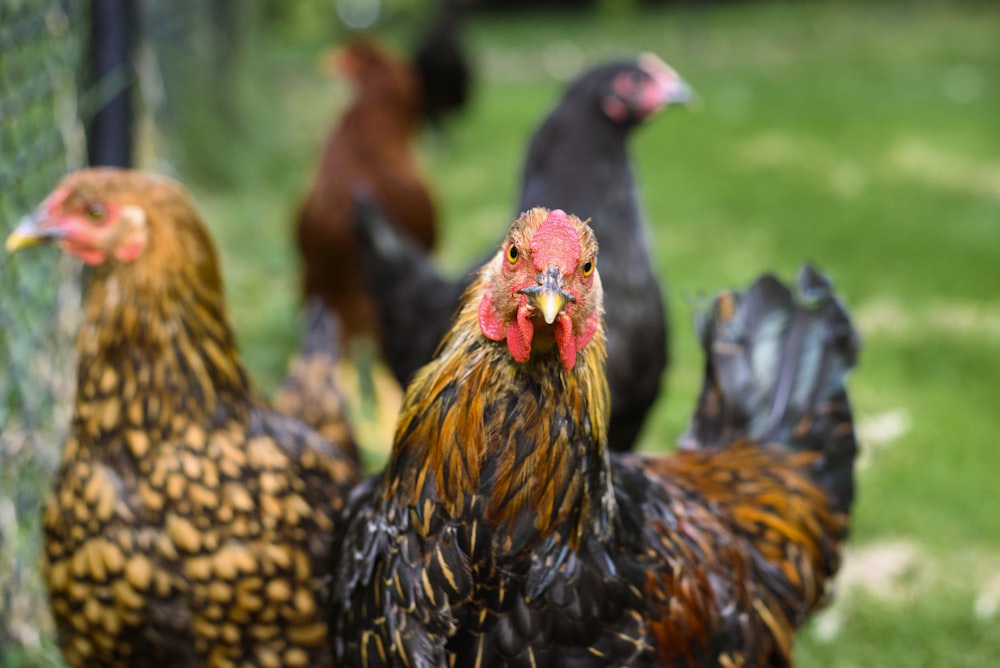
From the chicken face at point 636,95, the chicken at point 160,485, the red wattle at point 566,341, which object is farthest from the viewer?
the chicken face at point 636,95

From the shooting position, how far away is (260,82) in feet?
35.4

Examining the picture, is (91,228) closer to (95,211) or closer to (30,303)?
(95,211)

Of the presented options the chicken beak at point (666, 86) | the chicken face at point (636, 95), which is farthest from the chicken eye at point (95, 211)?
the chicken beak at point (666, 86)

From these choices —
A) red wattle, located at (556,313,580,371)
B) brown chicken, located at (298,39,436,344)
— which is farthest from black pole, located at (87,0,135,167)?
red wattle, located at (556,313,580,371)

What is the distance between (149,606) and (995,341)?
4.66m

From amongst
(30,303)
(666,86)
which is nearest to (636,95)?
(666,86)

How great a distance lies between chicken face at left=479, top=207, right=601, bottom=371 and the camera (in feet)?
5.84

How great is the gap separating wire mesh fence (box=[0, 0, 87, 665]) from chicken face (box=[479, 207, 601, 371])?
1.67 meters

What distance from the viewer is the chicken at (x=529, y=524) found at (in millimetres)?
1901

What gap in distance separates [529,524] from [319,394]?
1.61 meters

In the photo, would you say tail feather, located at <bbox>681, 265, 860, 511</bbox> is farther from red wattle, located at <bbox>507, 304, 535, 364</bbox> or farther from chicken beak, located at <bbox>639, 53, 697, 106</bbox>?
red wattle, located at <bbox>507, 304, 535, 364</bbox>

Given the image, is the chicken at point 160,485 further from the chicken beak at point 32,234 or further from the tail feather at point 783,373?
the tail feather at point 783,373

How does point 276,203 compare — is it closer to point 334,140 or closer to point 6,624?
point 334,140

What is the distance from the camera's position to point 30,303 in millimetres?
3193
